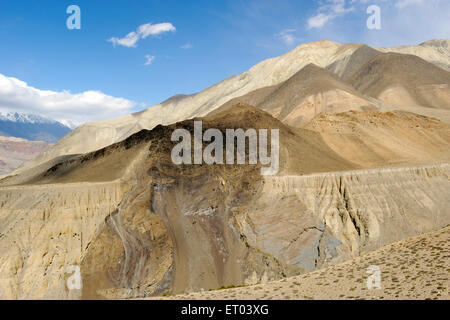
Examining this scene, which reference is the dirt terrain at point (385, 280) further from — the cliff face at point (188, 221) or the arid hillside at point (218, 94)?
the arid hillside at point (218, 94)

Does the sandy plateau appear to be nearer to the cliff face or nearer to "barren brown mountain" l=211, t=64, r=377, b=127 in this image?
the cliff face

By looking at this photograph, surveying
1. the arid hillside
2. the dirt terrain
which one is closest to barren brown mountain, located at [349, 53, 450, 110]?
the arid hillside

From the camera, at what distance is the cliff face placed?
2511 centimetres

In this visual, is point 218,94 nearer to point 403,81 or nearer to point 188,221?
point 403,81

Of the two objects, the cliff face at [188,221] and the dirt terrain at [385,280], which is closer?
the dirt terrain at [385,280]

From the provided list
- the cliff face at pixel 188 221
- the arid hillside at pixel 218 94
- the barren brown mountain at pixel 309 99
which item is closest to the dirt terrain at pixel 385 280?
the cliff face at pixel 188 221

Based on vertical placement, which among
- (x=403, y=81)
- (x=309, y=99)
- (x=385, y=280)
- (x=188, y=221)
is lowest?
(x=385, y=280)

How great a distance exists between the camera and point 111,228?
27125 mm

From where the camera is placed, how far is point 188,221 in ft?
96.1

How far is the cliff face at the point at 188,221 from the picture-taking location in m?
25.1

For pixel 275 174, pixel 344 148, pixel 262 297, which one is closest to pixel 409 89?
pixel 344 148

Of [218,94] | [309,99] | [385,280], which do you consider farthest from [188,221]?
[218,94]

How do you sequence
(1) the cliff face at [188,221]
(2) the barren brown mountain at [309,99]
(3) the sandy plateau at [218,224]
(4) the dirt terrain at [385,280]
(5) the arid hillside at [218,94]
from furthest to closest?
(5) the arid hillside at [218,94]
(2) the barren brown mountain at [309,99]
(1) the cliff face at [188,221]
(3) the sandy plateau at [218,224]
(4) the dirt terrain at [385,280]
